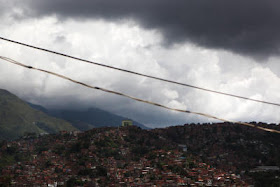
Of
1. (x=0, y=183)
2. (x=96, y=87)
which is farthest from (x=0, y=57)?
(x=0, y=183)

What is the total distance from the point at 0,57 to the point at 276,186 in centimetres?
18908

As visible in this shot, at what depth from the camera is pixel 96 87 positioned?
18219 millimetres

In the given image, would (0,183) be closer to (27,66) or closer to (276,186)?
(27,66)

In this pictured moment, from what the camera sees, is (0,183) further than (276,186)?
No

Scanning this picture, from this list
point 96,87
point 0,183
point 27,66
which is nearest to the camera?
point 96,87

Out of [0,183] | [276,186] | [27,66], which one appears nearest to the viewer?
[27,66]

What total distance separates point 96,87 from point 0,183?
316 ft

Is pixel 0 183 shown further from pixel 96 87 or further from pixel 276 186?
pixel 276 186

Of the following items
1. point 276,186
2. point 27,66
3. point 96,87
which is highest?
point 27,66

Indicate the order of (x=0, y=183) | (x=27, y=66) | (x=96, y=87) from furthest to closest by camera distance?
(x=0, y=183) < (x=27, y=66) < (x=96, y=87)

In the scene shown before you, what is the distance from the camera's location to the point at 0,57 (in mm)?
20641

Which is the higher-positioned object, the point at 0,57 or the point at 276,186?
the point at 0,57

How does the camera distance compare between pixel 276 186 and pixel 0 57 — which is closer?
pixel 0 57

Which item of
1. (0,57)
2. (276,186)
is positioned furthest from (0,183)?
(276,186)
